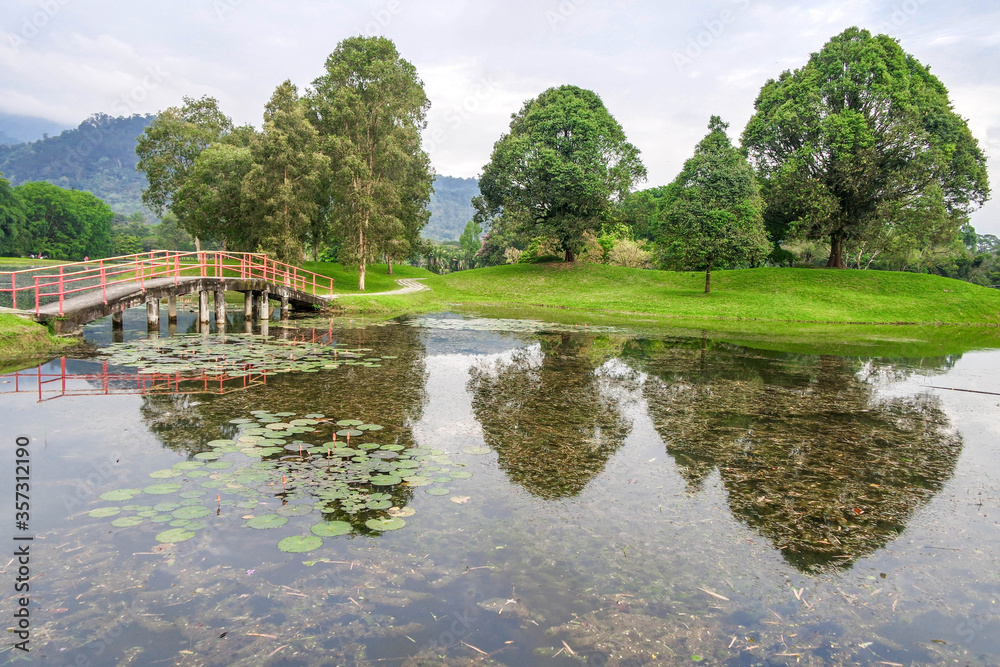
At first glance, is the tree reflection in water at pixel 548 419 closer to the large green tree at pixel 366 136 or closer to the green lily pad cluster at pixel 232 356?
the green lily pad cluster at pixel 232 356

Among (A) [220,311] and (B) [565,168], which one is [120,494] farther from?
(B) [565,168]

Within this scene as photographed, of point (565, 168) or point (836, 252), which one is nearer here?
point (565, 168)

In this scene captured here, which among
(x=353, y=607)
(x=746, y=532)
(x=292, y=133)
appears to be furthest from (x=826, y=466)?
(x=292, y=133)

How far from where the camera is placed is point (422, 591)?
4250 mm

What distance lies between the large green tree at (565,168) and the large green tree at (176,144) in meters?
26.3

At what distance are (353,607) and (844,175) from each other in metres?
46.0

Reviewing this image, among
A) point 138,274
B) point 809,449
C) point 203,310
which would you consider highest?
point 138,274

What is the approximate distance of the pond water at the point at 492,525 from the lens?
3811mm

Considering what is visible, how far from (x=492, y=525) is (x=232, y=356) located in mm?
11346

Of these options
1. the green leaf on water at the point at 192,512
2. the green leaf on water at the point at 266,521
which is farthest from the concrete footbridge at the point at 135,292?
the green leaf on water at the point at 266,521

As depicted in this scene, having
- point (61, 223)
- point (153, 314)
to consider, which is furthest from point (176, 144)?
point (61, 223)

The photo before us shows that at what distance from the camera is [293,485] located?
614cm

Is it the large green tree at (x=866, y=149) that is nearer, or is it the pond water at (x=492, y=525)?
the pond water at (x=492, y=525)

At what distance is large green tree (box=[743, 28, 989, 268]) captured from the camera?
38.8 metres
